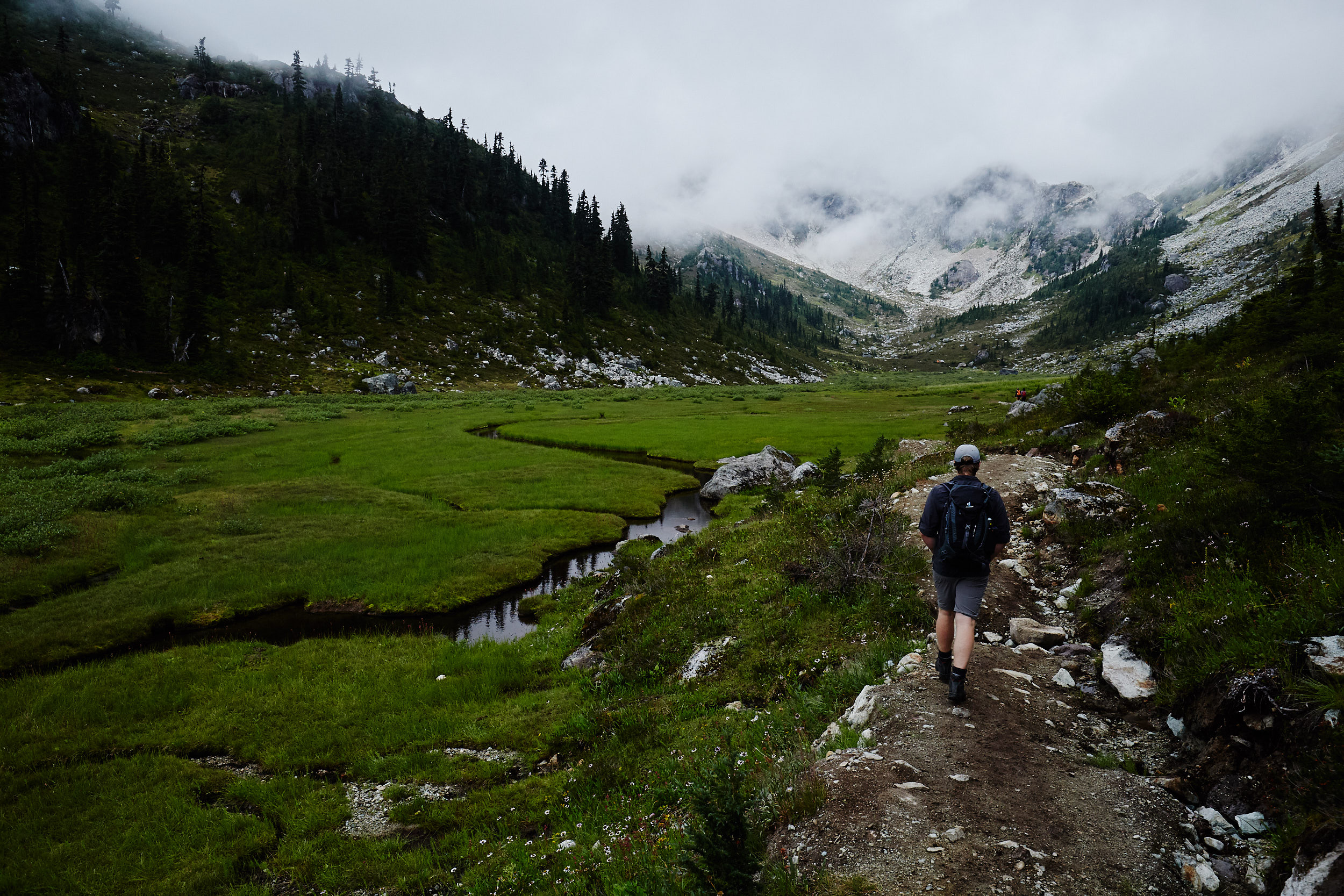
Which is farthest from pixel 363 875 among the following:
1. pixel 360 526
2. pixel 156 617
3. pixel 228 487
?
pixel 228 487

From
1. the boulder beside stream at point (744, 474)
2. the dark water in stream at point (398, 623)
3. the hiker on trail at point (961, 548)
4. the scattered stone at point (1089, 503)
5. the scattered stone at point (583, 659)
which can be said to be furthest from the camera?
the boulder beside stream at point (744, 474)

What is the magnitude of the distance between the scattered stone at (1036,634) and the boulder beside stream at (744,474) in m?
23.4

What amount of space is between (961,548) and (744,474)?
28.4 metres

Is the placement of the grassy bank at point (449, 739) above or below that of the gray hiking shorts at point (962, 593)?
below

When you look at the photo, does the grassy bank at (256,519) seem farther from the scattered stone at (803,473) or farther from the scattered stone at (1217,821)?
the scattered stone at (1217,821)

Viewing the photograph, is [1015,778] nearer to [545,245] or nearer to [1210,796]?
[1210,796]

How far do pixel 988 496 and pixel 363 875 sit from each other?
11456 millimetres

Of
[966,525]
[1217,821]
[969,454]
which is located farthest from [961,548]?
[1217,821]

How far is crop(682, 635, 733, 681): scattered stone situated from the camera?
12.1 meters

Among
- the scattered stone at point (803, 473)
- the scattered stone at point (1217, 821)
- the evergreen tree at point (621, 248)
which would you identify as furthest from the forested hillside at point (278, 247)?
the scattered stone at point (1217, 821)

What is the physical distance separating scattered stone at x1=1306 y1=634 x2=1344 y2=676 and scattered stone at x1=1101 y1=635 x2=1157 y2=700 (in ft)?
7.23

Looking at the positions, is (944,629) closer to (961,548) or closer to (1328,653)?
(961,548)

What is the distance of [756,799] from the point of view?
629 centimetres

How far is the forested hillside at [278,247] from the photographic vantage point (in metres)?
82.5
